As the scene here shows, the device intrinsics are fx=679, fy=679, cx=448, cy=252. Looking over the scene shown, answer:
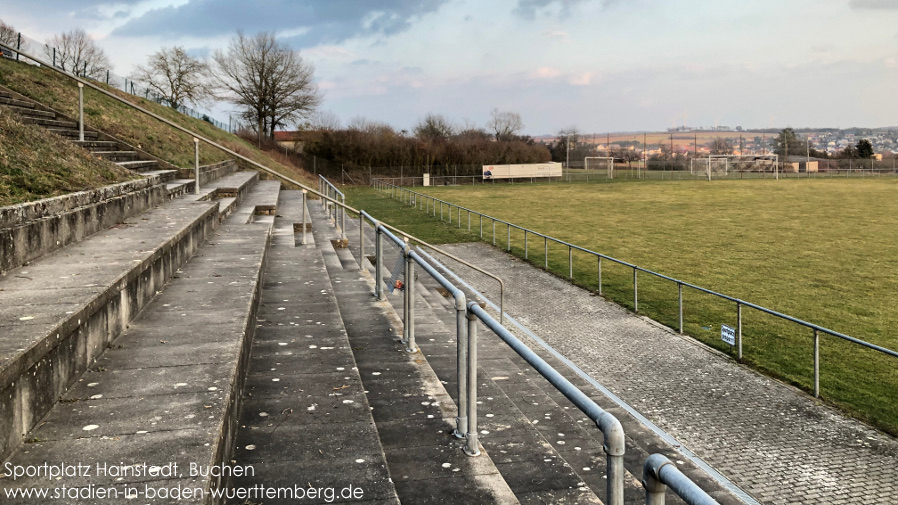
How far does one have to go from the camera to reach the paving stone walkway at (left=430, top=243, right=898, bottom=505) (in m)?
5.65

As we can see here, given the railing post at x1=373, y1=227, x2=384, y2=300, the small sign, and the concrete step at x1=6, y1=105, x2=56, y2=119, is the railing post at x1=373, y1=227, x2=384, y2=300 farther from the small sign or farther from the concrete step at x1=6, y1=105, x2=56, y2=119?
the concrete step at x1=6, y1=105, x2=56, y2=119

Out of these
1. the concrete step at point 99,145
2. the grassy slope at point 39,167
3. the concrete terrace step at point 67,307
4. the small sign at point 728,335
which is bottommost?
the small sign at point 728,335

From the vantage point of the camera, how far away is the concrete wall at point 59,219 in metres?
4.60

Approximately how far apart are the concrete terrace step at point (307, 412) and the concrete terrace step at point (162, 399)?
16cm

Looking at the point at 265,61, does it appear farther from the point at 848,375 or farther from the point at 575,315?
the point at 848,375

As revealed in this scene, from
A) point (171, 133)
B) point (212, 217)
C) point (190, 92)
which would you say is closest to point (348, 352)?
point (212, 217)

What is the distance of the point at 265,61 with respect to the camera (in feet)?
188

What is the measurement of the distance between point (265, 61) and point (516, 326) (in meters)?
52.4

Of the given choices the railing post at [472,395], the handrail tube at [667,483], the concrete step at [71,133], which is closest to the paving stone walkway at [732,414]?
the railing post at [472,395]

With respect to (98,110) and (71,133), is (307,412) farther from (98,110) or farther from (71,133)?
(98,110)

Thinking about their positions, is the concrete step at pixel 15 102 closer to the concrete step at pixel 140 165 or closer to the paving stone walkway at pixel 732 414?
the concrete step at pixel 140 165

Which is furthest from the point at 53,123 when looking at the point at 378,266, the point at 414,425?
the point at 414,425

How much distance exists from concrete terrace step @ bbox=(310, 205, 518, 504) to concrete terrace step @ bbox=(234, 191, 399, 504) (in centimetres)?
19

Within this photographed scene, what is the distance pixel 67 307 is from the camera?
11.8 feet
